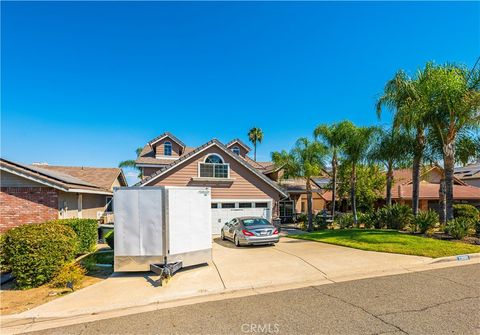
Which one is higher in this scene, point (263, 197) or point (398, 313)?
point (263, 197)

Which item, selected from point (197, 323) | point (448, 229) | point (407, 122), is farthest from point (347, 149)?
point (197, 323)

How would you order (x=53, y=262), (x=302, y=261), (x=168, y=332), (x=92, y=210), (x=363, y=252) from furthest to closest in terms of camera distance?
(x=92, y=210) → (x=363, y=252) → (x=302, y=261) → (x=53, y=262) → (x=168, y=332)

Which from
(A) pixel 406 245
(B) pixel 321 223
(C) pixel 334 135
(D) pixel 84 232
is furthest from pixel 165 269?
(C) pixel 334 135

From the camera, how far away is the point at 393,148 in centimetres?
1670

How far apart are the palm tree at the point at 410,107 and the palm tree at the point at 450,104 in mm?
543

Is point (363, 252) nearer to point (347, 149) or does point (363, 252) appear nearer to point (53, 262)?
point (53, 262)

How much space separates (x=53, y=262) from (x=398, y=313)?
9.08 meters

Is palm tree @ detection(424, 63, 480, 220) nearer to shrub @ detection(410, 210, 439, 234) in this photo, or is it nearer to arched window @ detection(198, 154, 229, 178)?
shrub @ detection(410, 210, 439, 234)

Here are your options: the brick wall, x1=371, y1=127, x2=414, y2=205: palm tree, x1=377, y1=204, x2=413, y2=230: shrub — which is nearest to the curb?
x1=377, y1=204, x2=413, y2=230: shrub

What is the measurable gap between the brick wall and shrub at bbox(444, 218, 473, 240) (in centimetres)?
1800

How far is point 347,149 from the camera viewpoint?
2133 cm

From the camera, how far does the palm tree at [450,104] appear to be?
12.9 m
